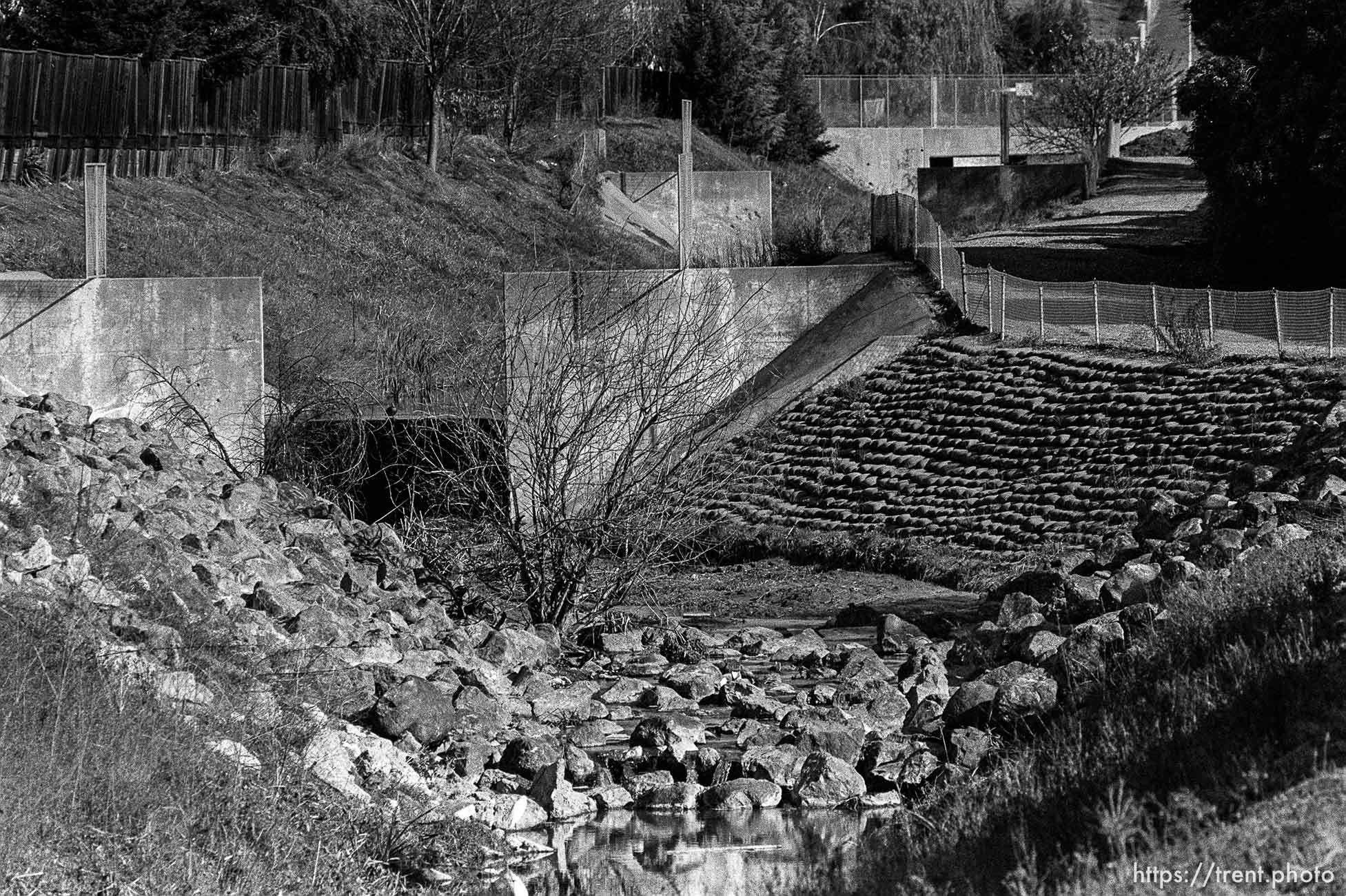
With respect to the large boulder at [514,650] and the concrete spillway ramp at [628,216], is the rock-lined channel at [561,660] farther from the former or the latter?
the concrete spillway ramp at [628,216]

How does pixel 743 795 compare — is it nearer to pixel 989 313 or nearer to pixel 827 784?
pixel 827 784

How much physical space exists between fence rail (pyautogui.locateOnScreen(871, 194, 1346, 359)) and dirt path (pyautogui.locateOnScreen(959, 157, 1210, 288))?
1.75 metres

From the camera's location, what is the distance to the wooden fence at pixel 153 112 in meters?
31.9

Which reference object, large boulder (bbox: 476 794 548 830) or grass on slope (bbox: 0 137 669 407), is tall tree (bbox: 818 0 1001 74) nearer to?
grass on slope (bbox: 0 137 669 407)

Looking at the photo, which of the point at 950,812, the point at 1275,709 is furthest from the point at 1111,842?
the point at 950,812

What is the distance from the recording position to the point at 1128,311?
28531mm

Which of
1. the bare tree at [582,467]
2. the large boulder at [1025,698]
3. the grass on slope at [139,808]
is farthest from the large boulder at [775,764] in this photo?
the bare tree at [582,467]

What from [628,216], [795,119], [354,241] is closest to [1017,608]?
[354,241]

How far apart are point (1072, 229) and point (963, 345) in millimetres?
14321

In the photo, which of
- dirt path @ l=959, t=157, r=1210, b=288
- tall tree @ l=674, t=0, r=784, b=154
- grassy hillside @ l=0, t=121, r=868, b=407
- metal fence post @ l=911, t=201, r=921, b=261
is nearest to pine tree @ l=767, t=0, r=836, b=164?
tall tree @ l=674, t=0, r=784, b=154

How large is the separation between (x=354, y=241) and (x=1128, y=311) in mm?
16667

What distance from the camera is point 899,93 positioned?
61.5m

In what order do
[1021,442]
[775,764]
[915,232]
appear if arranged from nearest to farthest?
1. [775,764]
2. [1021,442]
3. [915,232]

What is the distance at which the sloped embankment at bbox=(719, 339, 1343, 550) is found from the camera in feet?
77.3
